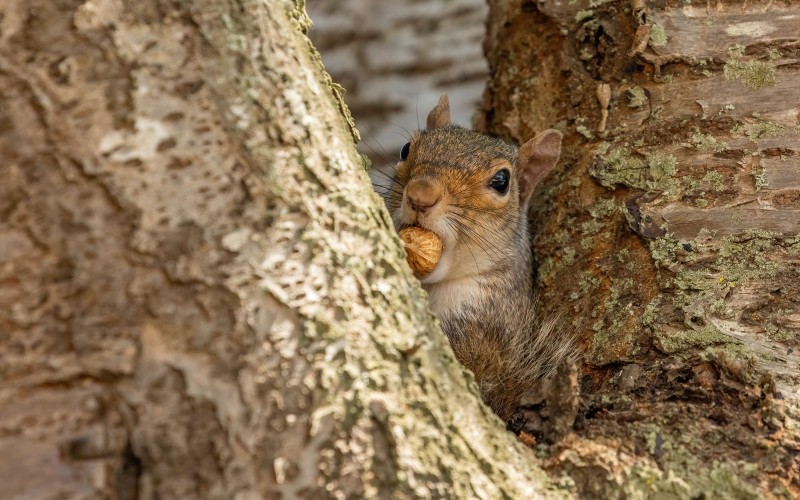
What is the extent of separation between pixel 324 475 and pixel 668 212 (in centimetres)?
123

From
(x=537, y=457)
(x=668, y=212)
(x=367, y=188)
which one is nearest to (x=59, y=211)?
(x=367, y=188)

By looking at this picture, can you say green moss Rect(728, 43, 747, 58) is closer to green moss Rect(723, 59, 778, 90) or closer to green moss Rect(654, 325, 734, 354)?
green moss Rect(723, 59, 778, 90)

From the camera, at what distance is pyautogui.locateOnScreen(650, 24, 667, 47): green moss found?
1.98m

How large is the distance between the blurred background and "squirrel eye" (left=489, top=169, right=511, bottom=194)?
6.44 ft

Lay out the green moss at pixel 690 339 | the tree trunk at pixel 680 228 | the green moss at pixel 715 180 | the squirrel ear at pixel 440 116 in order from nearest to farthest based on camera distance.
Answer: the tree trunk at pixel 680 228 < the green moss at pixel 690 339 < the green moss at pixel 715 180 < the squirrel ear at pixel 440 116

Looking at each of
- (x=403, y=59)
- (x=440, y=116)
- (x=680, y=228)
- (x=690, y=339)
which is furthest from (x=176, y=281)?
(x=403, y=59)

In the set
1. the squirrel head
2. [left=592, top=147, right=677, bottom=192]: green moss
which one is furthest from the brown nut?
[left=592, top=147, right=677, bottom=192]: green moss

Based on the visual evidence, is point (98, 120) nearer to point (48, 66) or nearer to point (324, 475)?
point (48, 66)

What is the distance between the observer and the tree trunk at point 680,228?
141cm

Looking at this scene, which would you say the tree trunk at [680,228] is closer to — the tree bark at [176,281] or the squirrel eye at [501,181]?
the squirrel eye at [501,181]

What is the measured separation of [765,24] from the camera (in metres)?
1.92

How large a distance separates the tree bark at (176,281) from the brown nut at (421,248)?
106 cm

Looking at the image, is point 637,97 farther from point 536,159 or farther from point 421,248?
point 421,248

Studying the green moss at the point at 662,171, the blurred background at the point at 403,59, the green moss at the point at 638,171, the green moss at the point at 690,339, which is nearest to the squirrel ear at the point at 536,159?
the green moss at the point at 638,171
